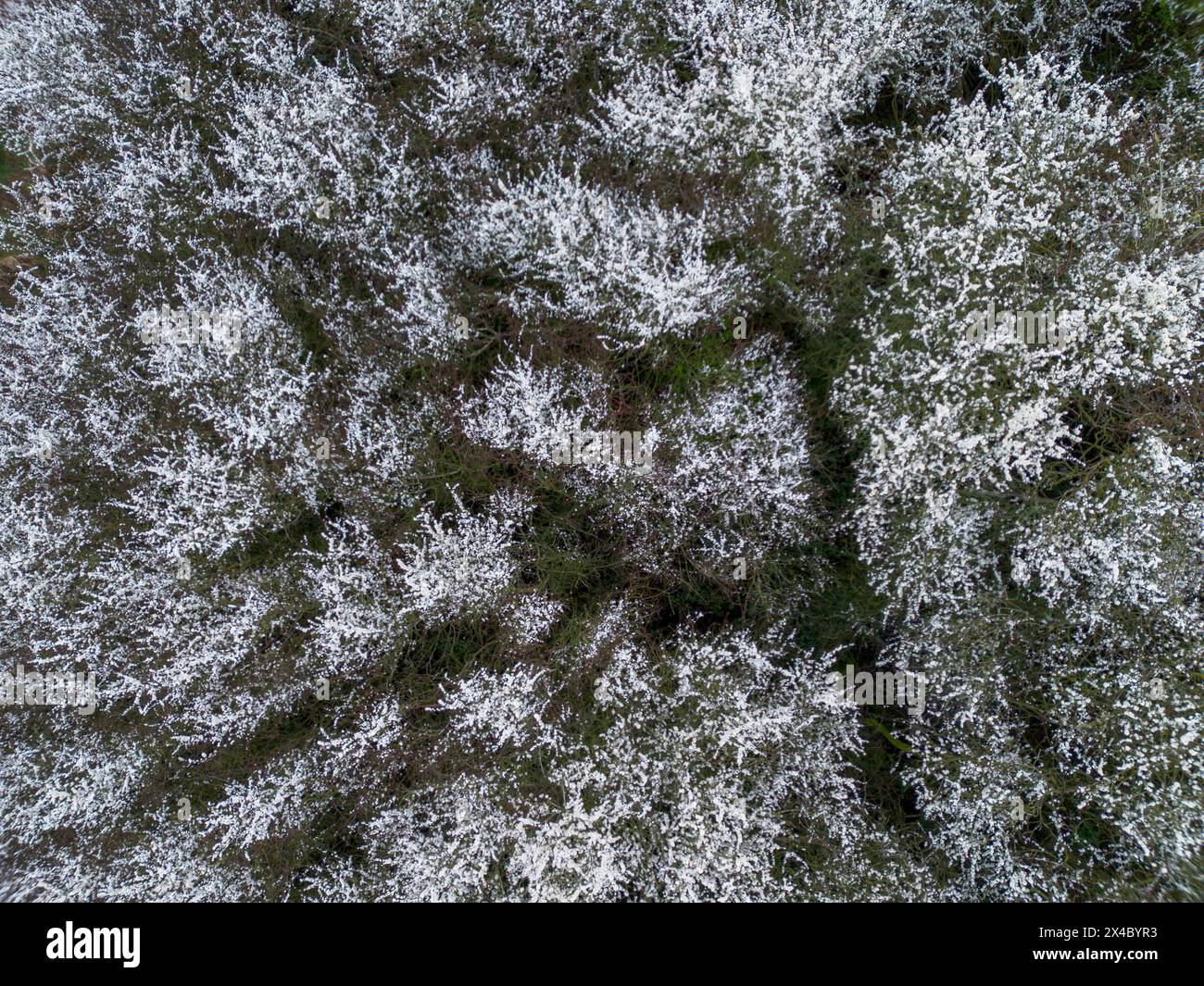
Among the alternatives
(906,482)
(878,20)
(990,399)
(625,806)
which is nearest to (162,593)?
(625,806)

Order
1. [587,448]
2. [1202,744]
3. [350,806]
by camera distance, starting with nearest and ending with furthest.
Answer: [1202,744], [587,448], [350,806]

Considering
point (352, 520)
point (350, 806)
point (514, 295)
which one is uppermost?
point (514, 295)

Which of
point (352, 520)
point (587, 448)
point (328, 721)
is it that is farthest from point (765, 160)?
point (328, 721)

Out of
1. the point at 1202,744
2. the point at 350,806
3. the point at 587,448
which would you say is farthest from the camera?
the point at 350,806

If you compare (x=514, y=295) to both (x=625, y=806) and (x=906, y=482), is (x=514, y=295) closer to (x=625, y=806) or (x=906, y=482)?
(x=906, y=482)

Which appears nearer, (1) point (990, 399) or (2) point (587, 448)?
(1) point (990, 399)

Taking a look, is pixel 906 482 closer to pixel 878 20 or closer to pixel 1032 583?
pixel 1032 583

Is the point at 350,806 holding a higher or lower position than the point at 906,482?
lower
